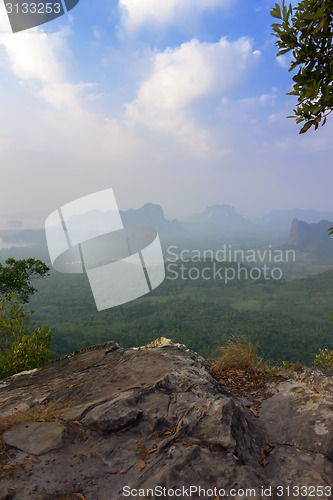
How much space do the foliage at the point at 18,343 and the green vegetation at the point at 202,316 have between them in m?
53.4

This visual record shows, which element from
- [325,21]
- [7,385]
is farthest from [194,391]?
[325,21]

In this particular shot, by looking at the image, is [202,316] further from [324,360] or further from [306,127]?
[306,127]

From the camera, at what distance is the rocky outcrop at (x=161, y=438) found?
3020 millimetres

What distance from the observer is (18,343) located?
8516mm

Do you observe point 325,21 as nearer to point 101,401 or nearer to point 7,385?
point 101,401

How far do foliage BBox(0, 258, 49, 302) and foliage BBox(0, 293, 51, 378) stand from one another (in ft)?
16.0

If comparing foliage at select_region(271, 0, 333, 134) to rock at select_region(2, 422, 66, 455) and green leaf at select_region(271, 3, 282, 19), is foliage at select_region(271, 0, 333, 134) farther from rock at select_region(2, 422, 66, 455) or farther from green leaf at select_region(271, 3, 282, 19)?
rock at select_region(2, 422, 66, 455)

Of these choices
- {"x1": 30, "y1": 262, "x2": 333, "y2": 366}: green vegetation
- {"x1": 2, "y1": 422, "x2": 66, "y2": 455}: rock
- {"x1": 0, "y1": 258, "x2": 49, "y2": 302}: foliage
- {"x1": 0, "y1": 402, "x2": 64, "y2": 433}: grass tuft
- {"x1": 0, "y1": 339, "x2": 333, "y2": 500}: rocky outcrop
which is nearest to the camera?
{"x1": 0, "y1": 339, "x2": 333, "y2": 500}: rocky outcrop

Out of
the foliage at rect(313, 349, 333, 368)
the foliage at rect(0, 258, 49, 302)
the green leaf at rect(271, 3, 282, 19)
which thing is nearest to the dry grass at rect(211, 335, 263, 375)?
the foliage at rect(313, 349, 333, 368)

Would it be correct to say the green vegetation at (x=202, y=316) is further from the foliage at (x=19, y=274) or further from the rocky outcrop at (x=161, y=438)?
the rocky outcrop at (x=161, y=438)

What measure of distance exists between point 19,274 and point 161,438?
1449cm

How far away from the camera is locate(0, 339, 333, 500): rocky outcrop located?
3020 mm

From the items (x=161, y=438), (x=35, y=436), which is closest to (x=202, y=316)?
(x=161, y=438)

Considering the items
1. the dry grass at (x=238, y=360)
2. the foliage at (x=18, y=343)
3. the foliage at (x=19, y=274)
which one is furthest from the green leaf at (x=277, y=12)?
the foliage at (x=19, y=274)
